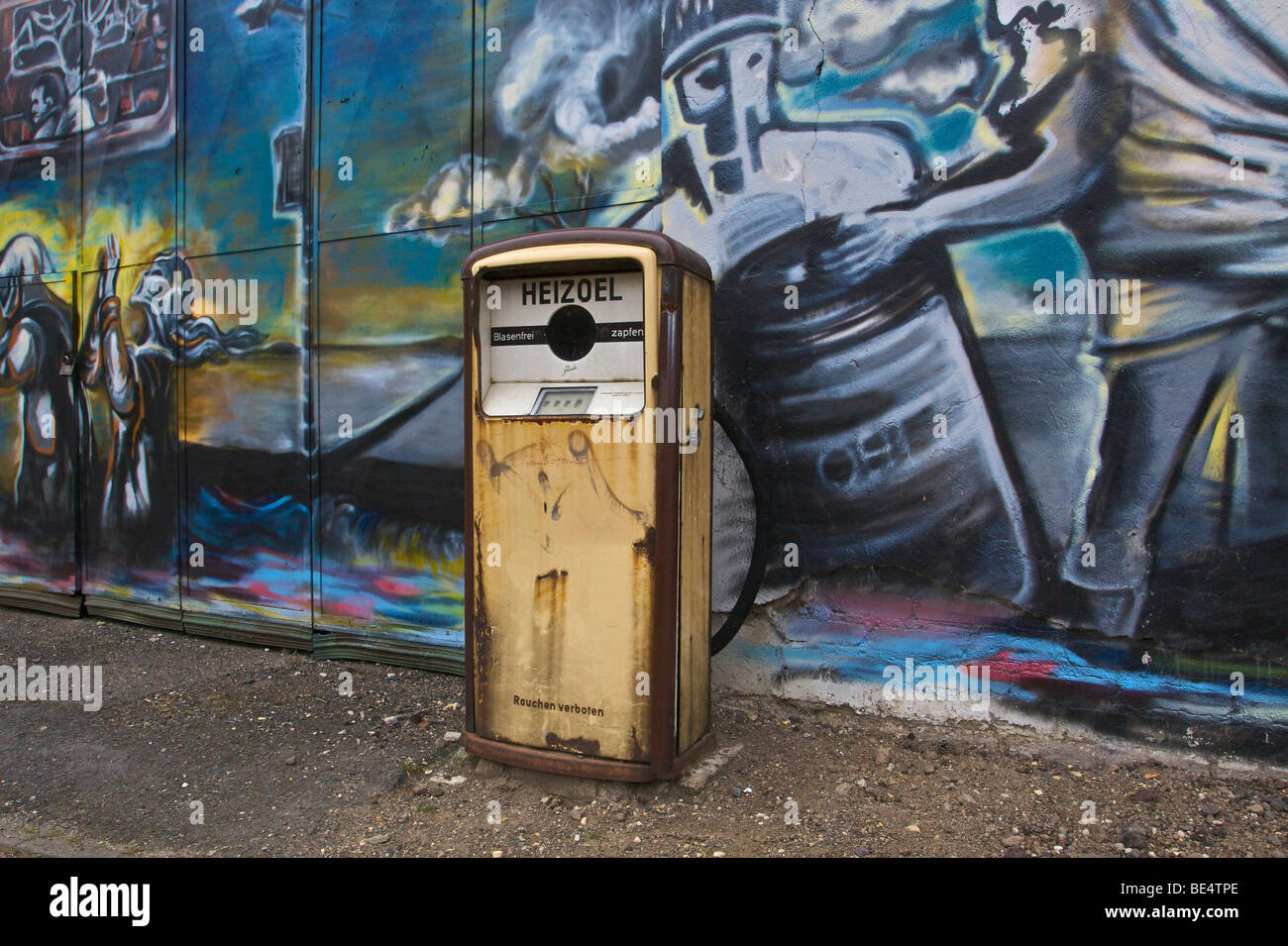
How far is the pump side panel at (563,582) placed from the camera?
2.82m

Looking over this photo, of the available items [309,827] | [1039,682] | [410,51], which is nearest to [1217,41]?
[1039,682]

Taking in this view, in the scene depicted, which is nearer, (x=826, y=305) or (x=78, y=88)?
(x=826, y=305)

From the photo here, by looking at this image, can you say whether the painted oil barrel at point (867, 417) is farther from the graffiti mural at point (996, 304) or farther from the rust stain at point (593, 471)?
the rust stain at point (593, 471)

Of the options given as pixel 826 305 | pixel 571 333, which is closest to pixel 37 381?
pixel 571 333

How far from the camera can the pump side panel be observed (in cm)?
282

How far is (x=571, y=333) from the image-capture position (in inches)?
116

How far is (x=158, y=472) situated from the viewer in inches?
208

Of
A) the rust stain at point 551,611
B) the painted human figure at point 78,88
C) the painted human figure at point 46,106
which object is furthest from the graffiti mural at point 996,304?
the painted human figure at point 46,106

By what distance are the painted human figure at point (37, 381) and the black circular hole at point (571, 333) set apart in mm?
4307

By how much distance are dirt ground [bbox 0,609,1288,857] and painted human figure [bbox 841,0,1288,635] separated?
62cm

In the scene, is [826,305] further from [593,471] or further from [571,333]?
[593,471]

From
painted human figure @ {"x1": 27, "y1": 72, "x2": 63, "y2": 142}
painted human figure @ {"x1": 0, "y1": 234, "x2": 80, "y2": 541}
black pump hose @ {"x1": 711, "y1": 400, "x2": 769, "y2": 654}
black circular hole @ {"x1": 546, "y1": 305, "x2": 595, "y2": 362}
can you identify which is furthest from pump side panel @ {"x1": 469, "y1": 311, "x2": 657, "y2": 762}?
painted human figure @ {"x1": 27, "y1": 72, "x2": 63, "y2": 142}

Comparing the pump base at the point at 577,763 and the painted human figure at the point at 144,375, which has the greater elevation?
the painted human figure at the point at 144,375

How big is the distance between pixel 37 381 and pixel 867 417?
548 cm
